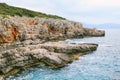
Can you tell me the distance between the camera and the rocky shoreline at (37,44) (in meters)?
47.1

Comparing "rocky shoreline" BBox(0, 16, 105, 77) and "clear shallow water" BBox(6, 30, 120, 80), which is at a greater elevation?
"rocky shoreline" BBox(0, 16, 105, 77)

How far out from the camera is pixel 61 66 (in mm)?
51062

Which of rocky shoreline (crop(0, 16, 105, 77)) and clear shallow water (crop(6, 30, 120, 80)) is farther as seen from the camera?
rocky shoreline (crop(0, 16, 105, 77))

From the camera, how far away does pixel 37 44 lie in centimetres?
7350

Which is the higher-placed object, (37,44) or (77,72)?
(37,44)

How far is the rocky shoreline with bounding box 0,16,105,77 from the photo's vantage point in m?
47.1

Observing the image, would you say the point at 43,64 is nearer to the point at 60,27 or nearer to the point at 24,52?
the point at 24,52

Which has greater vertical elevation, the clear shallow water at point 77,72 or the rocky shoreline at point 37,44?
the rocky shoreline at point 37,44

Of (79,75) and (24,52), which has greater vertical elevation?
(24,52)

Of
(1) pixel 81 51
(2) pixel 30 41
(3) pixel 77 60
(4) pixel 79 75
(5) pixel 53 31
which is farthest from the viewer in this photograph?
(5) pixel 53 31

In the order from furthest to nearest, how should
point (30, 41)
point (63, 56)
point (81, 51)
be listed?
1. point (30, 41)
2. point (81, 51)
3. point (63, 56)

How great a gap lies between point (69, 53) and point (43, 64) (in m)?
13.0

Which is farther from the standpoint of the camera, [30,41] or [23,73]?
[30,41]

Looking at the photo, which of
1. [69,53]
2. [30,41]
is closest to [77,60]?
[69,53]
